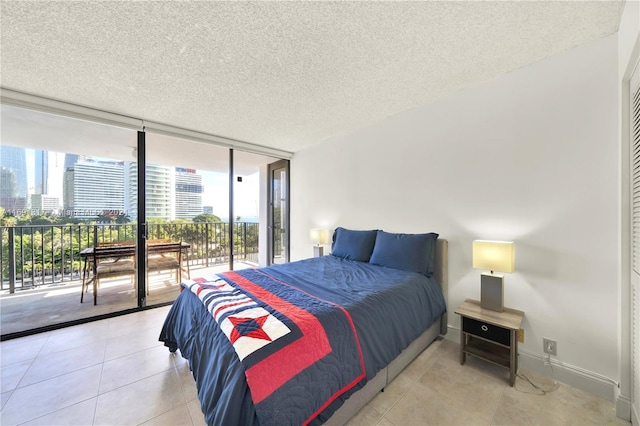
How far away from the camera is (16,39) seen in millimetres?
1659

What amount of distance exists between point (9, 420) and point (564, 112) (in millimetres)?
4430

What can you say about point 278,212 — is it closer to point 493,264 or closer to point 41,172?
point 41,172

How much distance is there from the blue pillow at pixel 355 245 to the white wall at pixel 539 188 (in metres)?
0.44

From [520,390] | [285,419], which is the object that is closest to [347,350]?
[285,419]

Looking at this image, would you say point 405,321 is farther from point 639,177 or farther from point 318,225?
point 318,225

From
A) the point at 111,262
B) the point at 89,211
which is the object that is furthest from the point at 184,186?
the point at 111,262

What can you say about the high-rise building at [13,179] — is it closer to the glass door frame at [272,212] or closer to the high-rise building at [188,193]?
the high-rise building at [188,193]

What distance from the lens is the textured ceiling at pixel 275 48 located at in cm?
146

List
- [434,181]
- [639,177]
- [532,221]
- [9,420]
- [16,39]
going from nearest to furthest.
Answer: [639,177]
[9,420]
[16,39]
[532,221]
[434,181]

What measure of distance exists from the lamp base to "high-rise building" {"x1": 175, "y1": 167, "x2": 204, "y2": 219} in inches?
167

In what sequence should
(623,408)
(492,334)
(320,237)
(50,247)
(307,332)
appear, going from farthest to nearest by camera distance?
(320,237) < (50,247) < (492,334) < (623,408) < (307,332)

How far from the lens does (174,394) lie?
168 centimetres

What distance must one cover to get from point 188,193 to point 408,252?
3686 mm

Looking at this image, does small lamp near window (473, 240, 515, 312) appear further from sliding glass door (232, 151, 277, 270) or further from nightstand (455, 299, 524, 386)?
sliding glass door (232, 151, 277, 270)
